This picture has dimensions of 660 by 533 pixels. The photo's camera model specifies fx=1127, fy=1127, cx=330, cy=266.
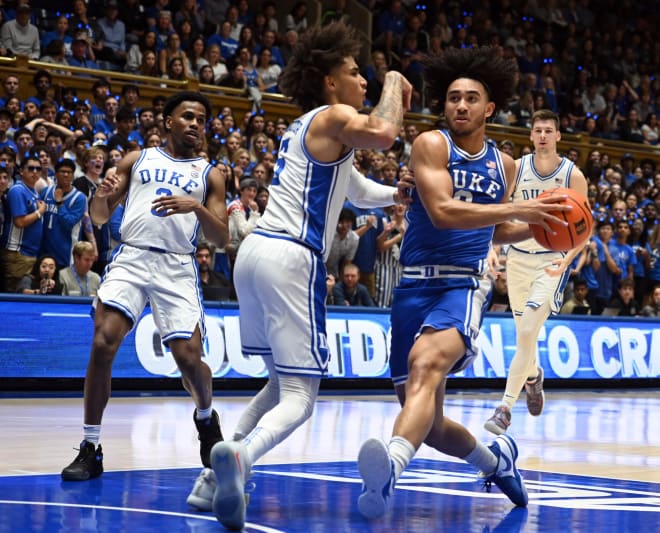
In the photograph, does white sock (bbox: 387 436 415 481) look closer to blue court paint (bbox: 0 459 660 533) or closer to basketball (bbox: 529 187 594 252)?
blue court paint (bbox: 0 459 660 533)

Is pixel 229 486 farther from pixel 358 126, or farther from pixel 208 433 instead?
pixel 208 433

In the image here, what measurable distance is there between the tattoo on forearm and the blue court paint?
1.74 metres

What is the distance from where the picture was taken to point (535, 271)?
9.08 metres

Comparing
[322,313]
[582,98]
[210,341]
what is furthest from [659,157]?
[322,313]

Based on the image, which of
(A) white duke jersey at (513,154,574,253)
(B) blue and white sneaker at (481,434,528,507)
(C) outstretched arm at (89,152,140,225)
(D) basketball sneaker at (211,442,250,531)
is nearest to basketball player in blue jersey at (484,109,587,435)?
(A) white duke jersey at (513,154,574,253)

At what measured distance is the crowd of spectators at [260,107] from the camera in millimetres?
11930

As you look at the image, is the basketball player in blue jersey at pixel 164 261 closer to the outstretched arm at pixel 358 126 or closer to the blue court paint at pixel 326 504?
the blue court paint at pixel 326 504

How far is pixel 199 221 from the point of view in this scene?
6.14 m

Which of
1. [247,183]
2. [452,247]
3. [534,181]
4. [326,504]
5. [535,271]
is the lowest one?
[326,504]

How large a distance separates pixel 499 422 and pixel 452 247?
330 centimetres

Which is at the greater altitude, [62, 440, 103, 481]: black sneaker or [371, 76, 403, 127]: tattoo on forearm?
[371, 76, 403, 127]: tattoo on forearm

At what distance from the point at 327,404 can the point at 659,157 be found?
14.2 m

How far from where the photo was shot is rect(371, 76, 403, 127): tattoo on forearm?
193 inches

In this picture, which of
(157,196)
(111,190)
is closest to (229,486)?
(157,196)
